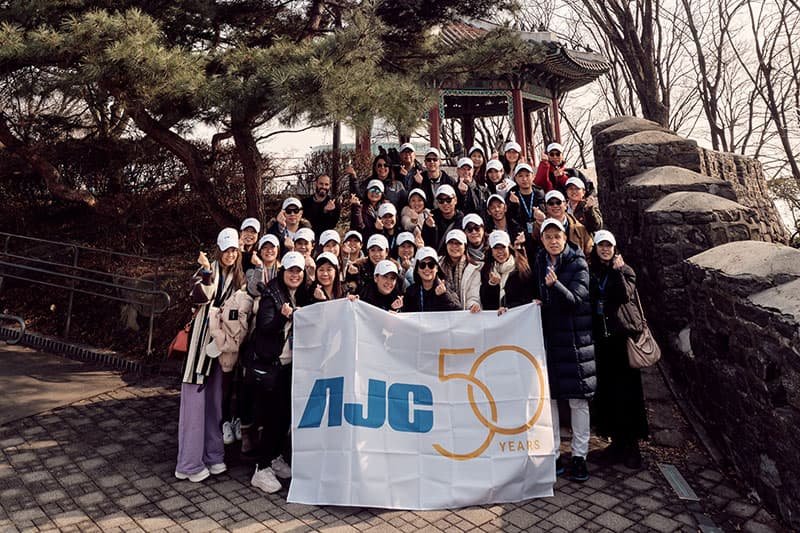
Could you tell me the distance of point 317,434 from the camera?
3.98m

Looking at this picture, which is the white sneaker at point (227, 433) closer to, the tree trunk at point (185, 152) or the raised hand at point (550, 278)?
the raised hand at point (550, 278)

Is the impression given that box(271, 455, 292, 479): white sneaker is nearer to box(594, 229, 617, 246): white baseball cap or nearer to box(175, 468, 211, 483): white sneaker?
box(175, 468, 211, 483): white sneaker

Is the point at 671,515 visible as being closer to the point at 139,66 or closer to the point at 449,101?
the point at 139,66

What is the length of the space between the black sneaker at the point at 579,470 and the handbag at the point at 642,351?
86 centimetres

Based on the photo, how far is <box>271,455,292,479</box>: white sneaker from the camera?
4.19 m

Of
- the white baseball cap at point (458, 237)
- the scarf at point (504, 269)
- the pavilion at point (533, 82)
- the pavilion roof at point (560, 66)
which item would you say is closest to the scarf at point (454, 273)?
the white baseball cap at point (458, 237)

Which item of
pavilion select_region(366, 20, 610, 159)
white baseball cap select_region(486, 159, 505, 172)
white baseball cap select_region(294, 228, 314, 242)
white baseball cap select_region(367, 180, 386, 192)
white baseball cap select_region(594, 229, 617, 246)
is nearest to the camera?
white baseball cap select_region(594, 229, 617, 246)

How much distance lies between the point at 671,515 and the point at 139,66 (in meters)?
5.71

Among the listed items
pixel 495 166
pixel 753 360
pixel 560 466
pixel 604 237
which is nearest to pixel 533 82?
pixel 495 166

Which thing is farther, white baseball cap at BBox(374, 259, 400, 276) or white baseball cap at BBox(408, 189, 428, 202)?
white baseball cap at BBox(408, 189, 428, 202)

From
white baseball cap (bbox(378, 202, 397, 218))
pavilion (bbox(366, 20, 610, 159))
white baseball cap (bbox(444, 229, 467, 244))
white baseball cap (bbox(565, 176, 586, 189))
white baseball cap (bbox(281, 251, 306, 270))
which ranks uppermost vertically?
pavilion (bbox(366, 20, 610, 159))

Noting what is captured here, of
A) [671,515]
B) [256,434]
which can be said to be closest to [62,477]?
[256,434]

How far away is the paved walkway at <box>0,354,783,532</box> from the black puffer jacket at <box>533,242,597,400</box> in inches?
29.0

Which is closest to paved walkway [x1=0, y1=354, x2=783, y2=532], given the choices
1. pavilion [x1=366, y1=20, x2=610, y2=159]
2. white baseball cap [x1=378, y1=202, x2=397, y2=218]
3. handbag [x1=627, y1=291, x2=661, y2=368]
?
handbag [x1=627, y1=291, x2=661, y2=368]
